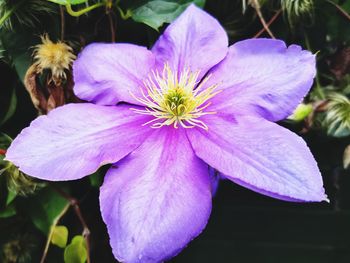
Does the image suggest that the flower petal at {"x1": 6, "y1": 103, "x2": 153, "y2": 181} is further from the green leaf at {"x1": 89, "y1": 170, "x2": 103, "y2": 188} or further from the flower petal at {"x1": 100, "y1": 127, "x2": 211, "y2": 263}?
the green leaf at {"x1": 89, "y1": 170, "x2": 103, "y2": 188}

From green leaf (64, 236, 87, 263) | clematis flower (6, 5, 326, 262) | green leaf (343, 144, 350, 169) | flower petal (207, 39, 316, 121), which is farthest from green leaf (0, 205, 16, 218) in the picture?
green leaf (343, 144, 350, 169)

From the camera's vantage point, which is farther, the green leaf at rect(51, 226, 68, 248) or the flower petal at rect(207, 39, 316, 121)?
the green leaf at rect(51, 226, 68, 248)

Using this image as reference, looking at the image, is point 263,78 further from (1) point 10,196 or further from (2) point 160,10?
(1) point 10,196

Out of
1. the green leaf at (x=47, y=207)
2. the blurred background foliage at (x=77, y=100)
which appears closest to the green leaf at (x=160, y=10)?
the blurred background foliage at (x=77, y=100)

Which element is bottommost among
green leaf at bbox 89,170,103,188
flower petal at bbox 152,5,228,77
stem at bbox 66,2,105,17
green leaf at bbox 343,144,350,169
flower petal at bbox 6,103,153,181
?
green leaf at bbox 89,170,103,188

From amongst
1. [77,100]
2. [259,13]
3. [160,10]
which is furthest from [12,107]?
[259,13]

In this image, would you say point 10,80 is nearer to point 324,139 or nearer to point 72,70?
point 72,70

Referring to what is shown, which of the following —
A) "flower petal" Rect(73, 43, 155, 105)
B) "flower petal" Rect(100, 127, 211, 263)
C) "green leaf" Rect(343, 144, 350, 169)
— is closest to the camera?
"flower petal" Rect(100, 127, 211, 263)

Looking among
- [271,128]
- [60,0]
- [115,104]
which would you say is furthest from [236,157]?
[60,0]
